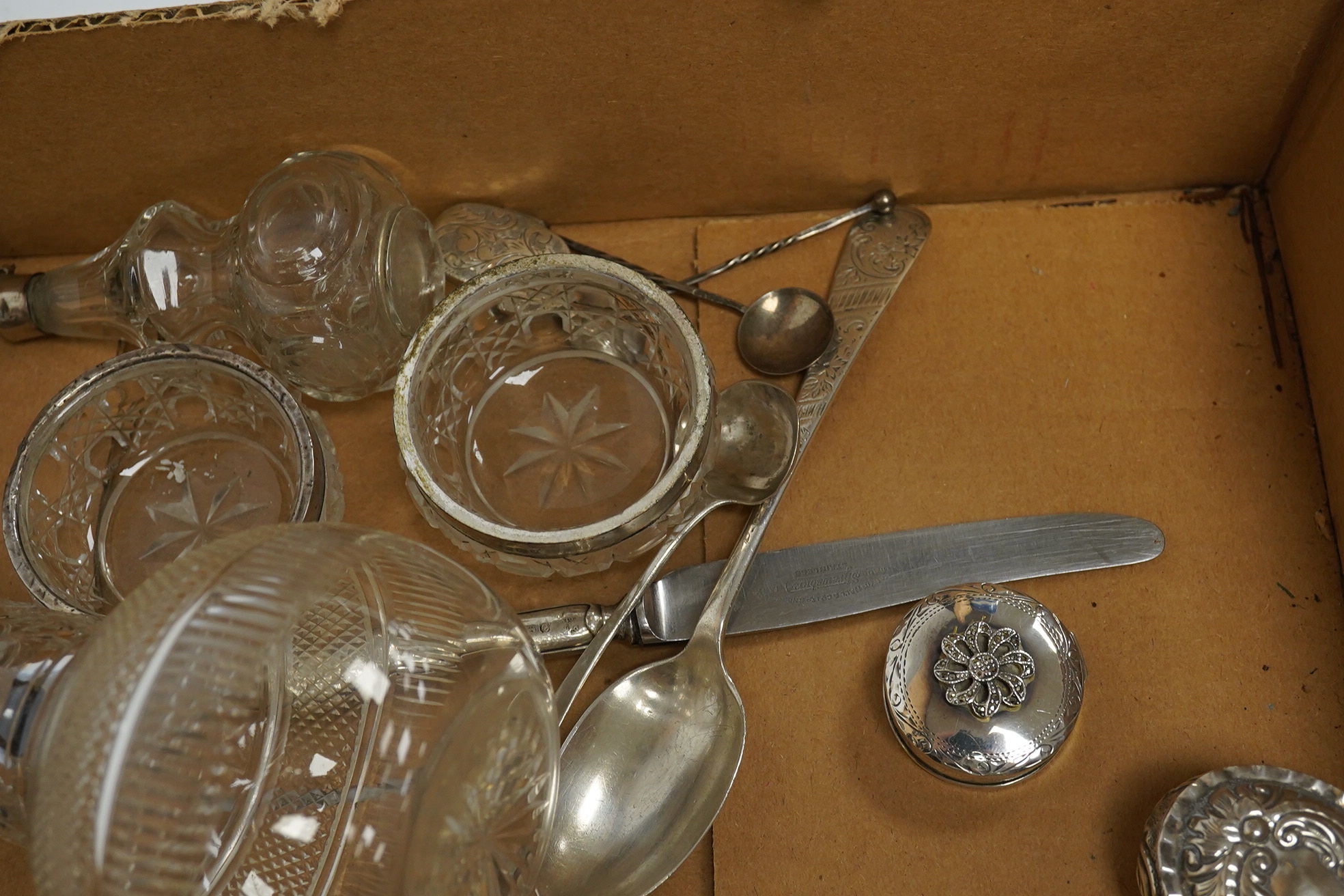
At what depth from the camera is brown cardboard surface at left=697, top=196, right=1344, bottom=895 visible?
0.55 meters

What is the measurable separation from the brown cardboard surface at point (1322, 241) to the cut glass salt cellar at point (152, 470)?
0.61 metres

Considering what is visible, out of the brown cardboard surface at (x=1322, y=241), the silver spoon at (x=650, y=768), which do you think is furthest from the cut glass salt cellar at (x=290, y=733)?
the brown cardboard surface at (x=1322, y=241)

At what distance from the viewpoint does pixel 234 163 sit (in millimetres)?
676

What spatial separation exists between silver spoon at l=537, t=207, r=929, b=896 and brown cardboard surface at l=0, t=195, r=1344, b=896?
26 millimetres

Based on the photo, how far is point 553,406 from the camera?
0.66 m

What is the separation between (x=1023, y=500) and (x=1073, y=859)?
207 mm

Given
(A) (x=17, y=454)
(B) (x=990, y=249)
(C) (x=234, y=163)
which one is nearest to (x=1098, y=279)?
(B) (x=990, y=249)

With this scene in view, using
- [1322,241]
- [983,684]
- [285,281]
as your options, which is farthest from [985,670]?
[285,281]

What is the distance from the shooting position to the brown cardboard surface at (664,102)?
0.59m

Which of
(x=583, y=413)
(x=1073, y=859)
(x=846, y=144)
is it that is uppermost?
(x=846, y=144)

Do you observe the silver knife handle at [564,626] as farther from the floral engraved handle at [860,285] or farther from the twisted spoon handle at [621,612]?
the floral engraved handle at [860,285]

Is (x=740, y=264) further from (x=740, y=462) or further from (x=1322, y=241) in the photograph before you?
(x=1322, y=241)

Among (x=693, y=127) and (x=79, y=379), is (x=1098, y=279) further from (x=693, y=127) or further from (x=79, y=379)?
(x=79, y=379)

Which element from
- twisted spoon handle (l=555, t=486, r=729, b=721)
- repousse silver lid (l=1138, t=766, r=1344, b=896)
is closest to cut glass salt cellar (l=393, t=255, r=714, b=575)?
twisted spoon handle (l=555, t=486, r=729, b=721)
